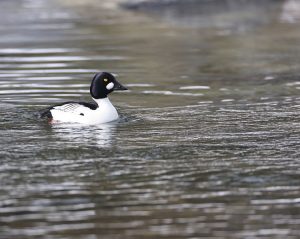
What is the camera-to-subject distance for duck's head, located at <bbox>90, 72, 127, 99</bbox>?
13.0 meters

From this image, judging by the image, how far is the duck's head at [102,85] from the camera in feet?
42.6

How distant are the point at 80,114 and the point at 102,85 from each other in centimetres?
63

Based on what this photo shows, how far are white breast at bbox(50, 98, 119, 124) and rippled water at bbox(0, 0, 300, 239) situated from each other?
0.13 meters

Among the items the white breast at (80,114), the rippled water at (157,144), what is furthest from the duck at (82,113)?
the rippled water at (157,144)

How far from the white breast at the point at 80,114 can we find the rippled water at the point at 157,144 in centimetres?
13

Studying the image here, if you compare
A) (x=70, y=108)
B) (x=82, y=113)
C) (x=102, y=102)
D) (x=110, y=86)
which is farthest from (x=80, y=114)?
(x=110, y=86)

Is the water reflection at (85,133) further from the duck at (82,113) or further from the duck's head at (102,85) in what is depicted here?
the duck's head at (102,85)

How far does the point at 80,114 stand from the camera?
12.6 m

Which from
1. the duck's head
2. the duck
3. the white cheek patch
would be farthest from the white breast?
the white cheek patch

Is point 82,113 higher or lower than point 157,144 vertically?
higher

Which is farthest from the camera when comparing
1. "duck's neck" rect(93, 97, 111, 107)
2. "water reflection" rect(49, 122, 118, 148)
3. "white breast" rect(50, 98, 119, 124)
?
"duck's neck" rect(93, 97, 111, 107)

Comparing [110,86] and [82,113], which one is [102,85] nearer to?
[110,86]

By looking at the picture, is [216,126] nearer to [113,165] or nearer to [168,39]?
[113,165]

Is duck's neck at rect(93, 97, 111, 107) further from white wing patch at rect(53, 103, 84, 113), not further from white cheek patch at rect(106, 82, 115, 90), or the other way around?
white wing patch at rect(53, 103, 84, 113)
